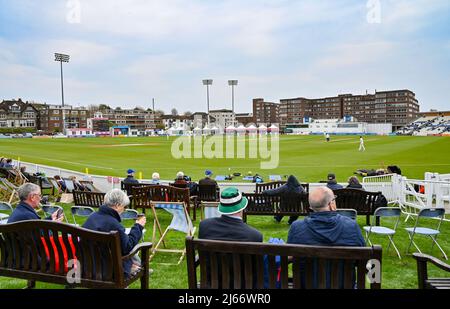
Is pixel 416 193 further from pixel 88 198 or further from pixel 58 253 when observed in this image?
pixel 58 253

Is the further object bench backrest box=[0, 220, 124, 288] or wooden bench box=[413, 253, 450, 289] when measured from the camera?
bench backrest box=[0, 220, 124, 288]

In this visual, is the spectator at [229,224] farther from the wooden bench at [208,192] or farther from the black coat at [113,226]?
the wooden bench at [208,192]

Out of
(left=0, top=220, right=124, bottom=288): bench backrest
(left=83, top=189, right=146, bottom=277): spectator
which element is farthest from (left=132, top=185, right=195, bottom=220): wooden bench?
(left=0, top=220, right=124, bottom=288): bench backrest

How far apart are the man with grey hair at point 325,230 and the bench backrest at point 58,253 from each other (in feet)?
5.76

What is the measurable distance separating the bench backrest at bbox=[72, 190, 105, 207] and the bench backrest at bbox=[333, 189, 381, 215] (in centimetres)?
538

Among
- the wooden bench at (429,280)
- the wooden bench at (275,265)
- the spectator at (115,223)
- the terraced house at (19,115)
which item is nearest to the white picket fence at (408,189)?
the wooden bench at (429,280)

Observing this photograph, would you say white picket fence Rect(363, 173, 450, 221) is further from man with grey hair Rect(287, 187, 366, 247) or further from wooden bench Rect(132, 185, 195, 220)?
man with grey hair Rect(287, 187, 366, 247)

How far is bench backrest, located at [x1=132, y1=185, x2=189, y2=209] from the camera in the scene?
8.30 m

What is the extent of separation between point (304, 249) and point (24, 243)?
2.98 m

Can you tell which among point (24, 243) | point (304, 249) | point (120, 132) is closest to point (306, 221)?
point (304, 249)

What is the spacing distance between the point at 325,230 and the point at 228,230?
92cm
